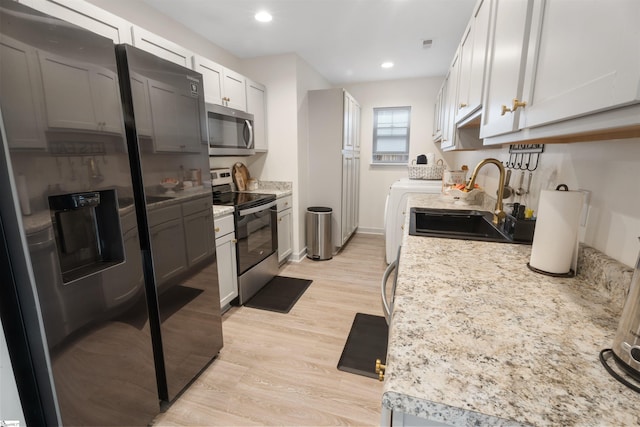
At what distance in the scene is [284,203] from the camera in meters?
3.24

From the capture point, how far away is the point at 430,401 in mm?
459

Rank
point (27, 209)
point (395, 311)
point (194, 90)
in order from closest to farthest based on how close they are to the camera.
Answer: point (395, 311) → point (27, 209) → point (194, 90)

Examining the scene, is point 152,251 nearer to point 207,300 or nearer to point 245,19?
point 207,300

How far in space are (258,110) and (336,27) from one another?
118 centimetres

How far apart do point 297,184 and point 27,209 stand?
2.64 meters

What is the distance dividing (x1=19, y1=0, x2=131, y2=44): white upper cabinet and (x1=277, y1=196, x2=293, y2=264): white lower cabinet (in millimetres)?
1891

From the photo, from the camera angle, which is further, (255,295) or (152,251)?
(255,295)

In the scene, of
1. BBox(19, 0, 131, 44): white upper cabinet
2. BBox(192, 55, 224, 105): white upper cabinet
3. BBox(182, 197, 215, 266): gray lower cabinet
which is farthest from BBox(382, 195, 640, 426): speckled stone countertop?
BBox(192, 55, 224, 105): white upper cabinet

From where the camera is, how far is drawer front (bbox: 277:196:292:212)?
3.12 meters

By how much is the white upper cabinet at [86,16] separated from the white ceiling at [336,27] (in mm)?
676

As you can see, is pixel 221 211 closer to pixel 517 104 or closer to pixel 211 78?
pixel 211 78

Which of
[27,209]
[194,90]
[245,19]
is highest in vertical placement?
[245,19]

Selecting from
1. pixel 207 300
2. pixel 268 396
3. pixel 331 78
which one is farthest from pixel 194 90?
pixel 331 78

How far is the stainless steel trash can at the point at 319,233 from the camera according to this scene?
354 centimetres
